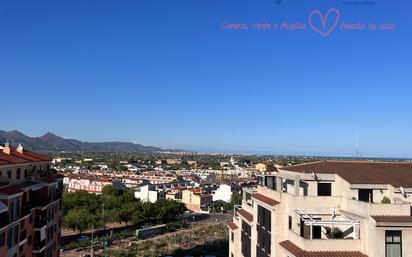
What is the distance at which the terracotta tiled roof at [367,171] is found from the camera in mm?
25969

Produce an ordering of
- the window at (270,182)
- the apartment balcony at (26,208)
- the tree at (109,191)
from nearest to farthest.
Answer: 1. the apartment balcony at (26,208)
2. the window at (270,182)
3. the tree at (109,191)

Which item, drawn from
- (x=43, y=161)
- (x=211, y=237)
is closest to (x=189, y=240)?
(x=211, y=237)

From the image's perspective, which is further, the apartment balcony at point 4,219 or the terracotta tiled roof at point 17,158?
the terracotta tiled roof at point 17,158

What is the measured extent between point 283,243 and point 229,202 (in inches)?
4304

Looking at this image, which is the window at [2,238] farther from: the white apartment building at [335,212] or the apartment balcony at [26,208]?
the white apartment building at [335,212]

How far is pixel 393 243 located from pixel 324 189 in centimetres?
630

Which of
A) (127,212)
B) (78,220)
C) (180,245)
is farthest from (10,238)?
(127,212)

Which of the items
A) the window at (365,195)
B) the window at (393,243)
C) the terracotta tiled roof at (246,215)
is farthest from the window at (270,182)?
the window at (393,243)

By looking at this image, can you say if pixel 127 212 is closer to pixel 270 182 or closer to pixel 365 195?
pixel 270 182

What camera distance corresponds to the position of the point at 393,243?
2119cm

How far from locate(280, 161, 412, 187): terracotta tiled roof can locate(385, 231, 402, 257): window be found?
4.54m

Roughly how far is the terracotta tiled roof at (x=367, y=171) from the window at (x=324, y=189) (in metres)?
0.78

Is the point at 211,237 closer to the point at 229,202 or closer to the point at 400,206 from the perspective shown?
the point at 229,202

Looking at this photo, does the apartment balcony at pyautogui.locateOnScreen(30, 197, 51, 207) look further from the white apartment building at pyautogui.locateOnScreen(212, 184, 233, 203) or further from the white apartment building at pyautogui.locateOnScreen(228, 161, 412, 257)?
the white apartment building at pyautogui.locateOnScreen(212, 184, 233, 203)
